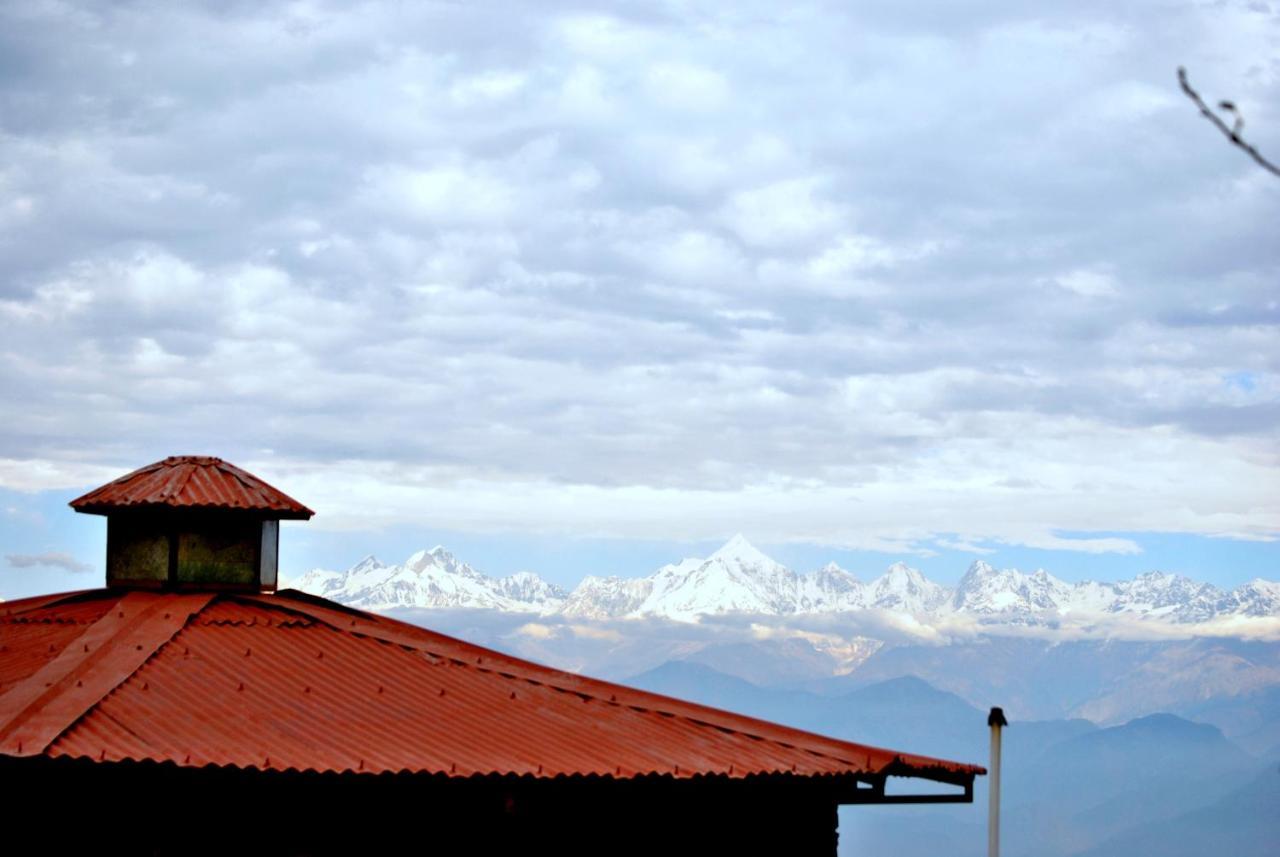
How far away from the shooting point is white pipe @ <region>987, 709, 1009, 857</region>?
14.4 metres

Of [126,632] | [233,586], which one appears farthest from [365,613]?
[126,632]

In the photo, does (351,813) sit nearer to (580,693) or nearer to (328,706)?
(328,706)

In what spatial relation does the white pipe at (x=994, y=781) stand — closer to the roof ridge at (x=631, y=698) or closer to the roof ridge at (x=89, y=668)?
the roof ridge at (x=631, y=698)

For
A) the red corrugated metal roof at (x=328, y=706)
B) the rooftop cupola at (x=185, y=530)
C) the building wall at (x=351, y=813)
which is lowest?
the building wall at (x=351, y=813)

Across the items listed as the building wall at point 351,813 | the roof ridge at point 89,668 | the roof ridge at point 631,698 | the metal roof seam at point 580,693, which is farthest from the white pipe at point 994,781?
the roof ridge at point 89,668

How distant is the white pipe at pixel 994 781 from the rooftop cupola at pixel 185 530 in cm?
880

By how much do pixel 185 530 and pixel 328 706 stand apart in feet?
13.2

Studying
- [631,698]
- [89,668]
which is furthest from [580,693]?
[89,668]

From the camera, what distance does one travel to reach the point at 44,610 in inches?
725

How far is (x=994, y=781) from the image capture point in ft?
47.8

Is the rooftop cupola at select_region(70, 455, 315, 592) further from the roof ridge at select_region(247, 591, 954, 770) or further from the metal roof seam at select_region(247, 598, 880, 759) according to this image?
the metal roof seam at select_region(247, 598, 880, 759)

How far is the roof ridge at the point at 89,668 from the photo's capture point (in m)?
14.0

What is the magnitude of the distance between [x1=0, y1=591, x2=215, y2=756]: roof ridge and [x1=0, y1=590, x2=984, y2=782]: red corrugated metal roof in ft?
0.08

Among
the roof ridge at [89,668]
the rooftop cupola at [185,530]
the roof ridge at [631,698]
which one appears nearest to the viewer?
the roof ridge at [89,668]
